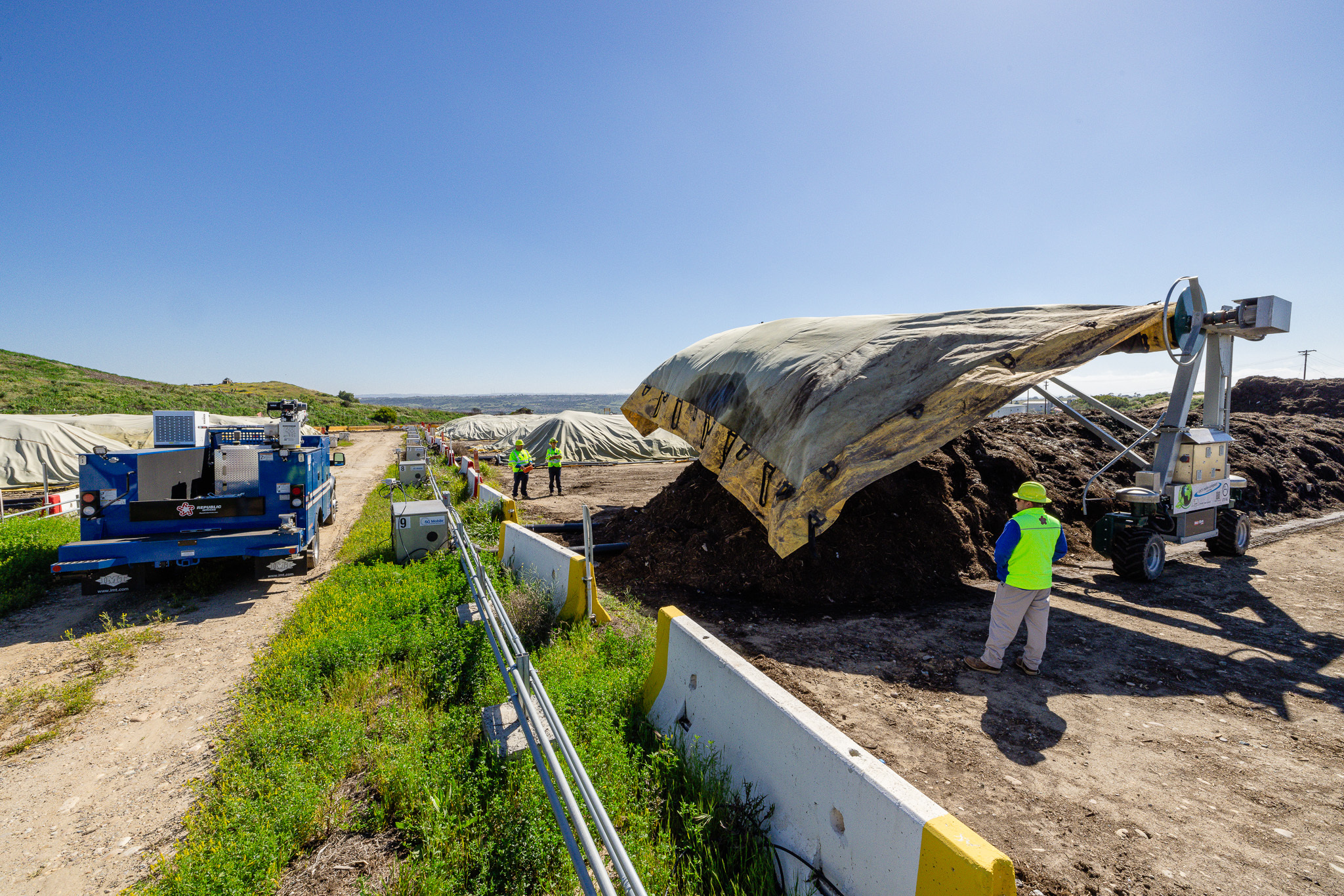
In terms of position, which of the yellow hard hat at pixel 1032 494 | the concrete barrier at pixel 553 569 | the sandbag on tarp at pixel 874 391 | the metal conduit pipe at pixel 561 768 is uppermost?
the sandbag on tarp at pixel 874 391

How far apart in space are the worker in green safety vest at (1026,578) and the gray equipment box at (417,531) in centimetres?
781

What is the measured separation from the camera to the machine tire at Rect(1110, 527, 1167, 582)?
8297 mm

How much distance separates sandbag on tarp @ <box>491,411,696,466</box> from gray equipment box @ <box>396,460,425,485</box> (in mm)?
7812

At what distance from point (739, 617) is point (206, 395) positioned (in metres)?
62.1

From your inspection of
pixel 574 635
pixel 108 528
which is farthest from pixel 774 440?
pixel 108 528

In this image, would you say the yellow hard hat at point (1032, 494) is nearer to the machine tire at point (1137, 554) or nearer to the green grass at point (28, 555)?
the machine tire at point (1137, 554)

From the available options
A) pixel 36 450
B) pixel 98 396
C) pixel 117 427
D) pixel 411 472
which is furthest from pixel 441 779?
pixel 98 396

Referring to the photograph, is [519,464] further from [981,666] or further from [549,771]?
[549,771]

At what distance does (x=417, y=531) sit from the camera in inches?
366

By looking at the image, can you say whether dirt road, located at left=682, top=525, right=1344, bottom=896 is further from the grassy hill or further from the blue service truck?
the grassy hill

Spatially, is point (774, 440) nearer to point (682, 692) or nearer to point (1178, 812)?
point (682, 692)

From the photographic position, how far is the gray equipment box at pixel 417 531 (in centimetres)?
923

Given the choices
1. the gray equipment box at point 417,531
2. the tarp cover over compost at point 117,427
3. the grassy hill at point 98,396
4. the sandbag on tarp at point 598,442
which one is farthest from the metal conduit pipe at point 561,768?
the grassy hill at point 98,396

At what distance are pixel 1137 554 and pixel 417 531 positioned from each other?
11.0 meters
